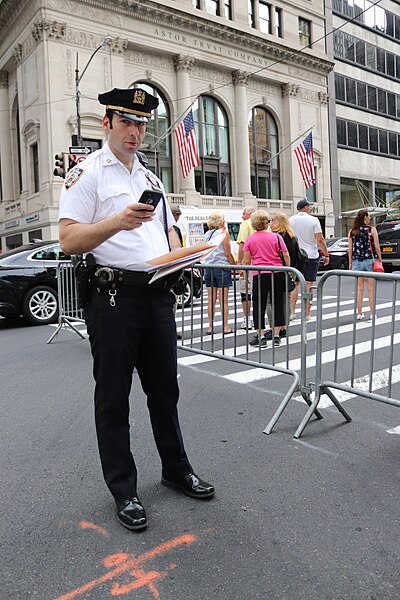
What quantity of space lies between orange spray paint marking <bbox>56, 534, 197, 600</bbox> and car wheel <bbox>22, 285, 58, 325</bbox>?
7.97m

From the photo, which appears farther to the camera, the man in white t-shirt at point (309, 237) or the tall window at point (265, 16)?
the tall window at point (265, 16)

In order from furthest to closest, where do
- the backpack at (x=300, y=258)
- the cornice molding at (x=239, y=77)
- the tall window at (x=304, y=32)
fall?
the tall window at (x=304, y=32) → the cornice molding at (x=239, y=77) → the backpack at (x=300, y=258)

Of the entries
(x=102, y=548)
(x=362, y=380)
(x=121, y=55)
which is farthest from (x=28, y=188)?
(x=102, y=548)

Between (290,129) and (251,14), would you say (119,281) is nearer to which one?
(290,129)

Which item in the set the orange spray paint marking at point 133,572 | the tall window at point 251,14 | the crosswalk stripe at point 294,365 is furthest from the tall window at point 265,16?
the orange spray paint marking at point 133,572

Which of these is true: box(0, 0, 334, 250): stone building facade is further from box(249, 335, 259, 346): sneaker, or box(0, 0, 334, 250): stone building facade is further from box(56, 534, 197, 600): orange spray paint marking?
box(56, 534, 197, 600): orange spray paint marking

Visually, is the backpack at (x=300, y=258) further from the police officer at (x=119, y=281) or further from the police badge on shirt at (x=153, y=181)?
the police officer at (x=119, y=281)

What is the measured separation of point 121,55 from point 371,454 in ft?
107

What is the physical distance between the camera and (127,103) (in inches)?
108

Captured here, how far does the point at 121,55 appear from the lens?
31.9m

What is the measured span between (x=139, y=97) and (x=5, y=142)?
36629 millimetres

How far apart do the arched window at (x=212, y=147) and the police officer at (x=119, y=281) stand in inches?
1359

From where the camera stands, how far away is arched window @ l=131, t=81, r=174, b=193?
3422cm

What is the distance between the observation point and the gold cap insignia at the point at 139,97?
2.74 m
